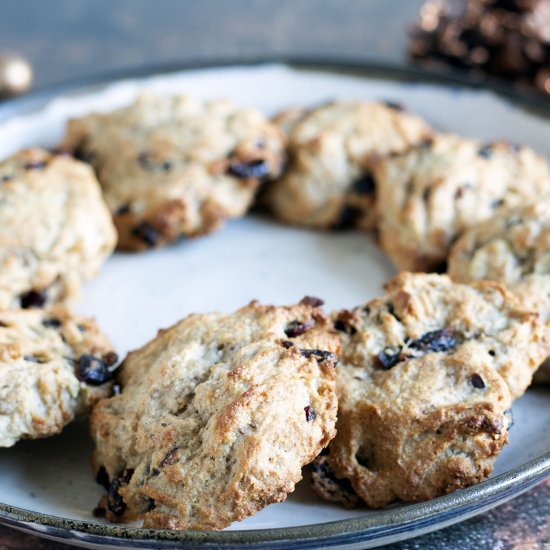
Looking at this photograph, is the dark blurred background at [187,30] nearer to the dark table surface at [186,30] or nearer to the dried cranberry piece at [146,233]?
the dark table surface at [186,30]

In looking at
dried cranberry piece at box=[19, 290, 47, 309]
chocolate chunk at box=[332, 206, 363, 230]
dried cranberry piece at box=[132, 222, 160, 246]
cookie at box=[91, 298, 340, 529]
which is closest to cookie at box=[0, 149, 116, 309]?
dried cranberry piece at box=[19, 290, 47, 309]

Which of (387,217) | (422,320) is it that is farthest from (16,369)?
(387,217)

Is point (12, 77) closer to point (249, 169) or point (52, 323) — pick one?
point (249, 169)

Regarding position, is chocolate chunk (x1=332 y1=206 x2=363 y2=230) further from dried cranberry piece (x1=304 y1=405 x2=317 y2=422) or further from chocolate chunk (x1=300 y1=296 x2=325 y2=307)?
dried cranberry piece (x1=304 y1=405 x2=317 y2=422)

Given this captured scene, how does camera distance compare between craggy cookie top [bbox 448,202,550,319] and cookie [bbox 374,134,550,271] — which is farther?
cookie [bbox 374,134,550,271]

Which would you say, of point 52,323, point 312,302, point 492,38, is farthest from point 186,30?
point 312,302

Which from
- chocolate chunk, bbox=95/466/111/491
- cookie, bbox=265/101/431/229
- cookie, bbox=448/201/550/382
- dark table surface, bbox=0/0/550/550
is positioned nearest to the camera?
chocolate chunk, bbox=95/466/111/491
